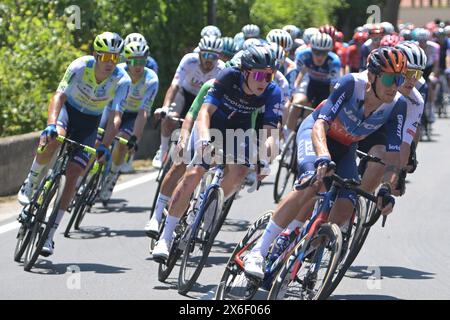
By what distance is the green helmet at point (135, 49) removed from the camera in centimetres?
1326

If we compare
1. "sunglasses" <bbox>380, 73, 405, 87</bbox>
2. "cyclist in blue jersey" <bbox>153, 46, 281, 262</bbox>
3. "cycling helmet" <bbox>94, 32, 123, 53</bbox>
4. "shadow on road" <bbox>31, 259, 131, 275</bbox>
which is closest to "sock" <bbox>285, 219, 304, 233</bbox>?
"cyclist in blue jersey" <bbox>153, 46, 281, 262</bbox>

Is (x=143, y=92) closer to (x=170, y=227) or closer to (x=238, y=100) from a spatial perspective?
(x=238, y=100)

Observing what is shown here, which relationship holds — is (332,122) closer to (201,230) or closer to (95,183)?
(201,230)

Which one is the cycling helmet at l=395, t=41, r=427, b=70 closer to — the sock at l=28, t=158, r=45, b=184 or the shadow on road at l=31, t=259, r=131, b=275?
the shadow on road at l=31, t=259, r=131, b=275

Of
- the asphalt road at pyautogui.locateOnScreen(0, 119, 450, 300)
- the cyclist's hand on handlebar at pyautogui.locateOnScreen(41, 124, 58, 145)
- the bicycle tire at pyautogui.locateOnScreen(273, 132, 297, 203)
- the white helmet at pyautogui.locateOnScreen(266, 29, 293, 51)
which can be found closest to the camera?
the asphalt road at pyautogui.locateOnScreen(0, 119, 450, 300)

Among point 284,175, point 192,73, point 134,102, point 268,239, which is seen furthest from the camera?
point 284,175

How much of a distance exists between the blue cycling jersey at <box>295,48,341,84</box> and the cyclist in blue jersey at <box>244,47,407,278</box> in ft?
21.8

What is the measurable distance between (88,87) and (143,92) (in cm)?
272

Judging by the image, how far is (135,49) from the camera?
13258mm

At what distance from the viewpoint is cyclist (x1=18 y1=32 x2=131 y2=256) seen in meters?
10.7

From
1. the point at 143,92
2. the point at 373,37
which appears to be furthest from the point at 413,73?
the point at 373,37

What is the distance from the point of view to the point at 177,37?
21797 mm

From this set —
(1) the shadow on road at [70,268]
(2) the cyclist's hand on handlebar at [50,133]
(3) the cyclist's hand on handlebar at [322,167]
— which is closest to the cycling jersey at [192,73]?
(2) the cyclist's hand on handlebar at [50,133]
